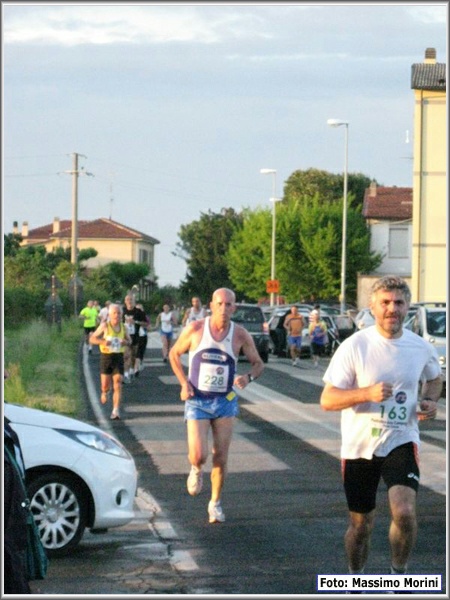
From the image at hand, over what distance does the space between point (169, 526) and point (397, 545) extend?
3.64m

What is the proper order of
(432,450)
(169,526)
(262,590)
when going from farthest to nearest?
(432,450) → (169,526) → (262,590)

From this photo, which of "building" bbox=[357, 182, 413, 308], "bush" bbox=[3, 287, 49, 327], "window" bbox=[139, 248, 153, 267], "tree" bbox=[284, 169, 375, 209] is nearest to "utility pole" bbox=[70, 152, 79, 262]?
"bush" bbox=[3, 287, 49, 327]

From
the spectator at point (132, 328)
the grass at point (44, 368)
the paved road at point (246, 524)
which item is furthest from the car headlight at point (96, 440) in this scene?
the spectator at point (132, 328)

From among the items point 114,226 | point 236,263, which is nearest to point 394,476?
point 236,263

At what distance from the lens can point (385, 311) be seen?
25.1 feet

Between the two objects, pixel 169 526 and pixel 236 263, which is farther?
pixel 236 263

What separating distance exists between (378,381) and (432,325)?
68.7ft

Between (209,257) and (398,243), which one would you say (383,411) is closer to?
(398,243)

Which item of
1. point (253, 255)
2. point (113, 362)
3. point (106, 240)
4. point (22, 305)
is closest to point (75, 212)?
point (22, 305)

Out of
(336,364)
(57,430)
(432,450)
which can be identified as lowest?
(432,450)

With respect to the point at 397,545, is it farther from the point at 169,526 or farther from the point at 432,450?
the point at 432,450

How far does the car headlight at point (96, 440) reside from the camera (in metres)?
10.0

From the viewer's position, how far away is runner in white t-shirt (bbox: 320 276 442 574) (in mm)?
7602

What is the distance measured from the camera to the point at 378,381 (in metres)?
7.62
